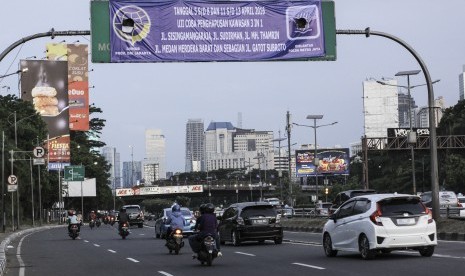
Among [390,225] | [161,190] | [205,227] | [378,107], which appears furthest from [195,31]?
[161,190]

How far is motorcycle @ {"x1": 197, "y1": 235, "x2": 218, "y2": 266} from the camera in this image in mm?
20359

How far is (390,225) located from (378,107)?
12386 cm

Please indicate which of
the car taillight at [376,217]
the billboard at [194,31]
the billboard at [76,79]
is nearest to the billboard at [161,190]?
the billboard at [76,79]

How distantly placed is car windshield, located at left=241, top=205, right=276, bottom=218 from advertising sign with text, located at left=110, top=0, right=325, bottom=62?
7.07 m

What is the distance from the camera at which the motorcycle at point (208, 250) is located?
20359 millimetres

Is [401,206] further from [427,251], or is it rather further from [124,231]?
[124,231]

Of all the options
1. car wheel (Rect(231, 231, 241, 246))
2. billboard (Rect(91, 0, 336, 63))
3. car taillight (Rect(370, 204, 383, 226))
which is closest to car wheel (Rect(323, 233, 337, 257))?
car taillight (Rect(370, 204, 383, 226))

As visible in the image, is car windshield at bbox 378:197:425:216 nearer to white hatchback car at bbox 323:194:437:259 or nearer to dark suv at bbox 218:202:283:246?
white hatchback car at bbox 323:194:437:259

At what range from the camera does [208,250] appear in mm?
20344

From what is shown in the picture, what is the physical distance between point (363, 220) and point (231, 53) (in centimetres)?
715

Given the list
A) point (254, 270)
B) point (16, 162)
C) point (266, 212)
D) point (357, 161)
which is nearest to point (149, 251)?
point (266, 212)

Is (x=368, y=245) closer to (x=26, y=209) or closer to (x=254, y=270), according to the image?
(x=254, y=270)

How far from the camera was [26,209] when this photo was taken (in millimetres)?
94125

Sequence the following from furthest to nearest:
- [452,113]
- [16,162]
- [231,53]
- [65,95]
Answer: [452,113]
[65,95]
[16,162]
[231,53]
